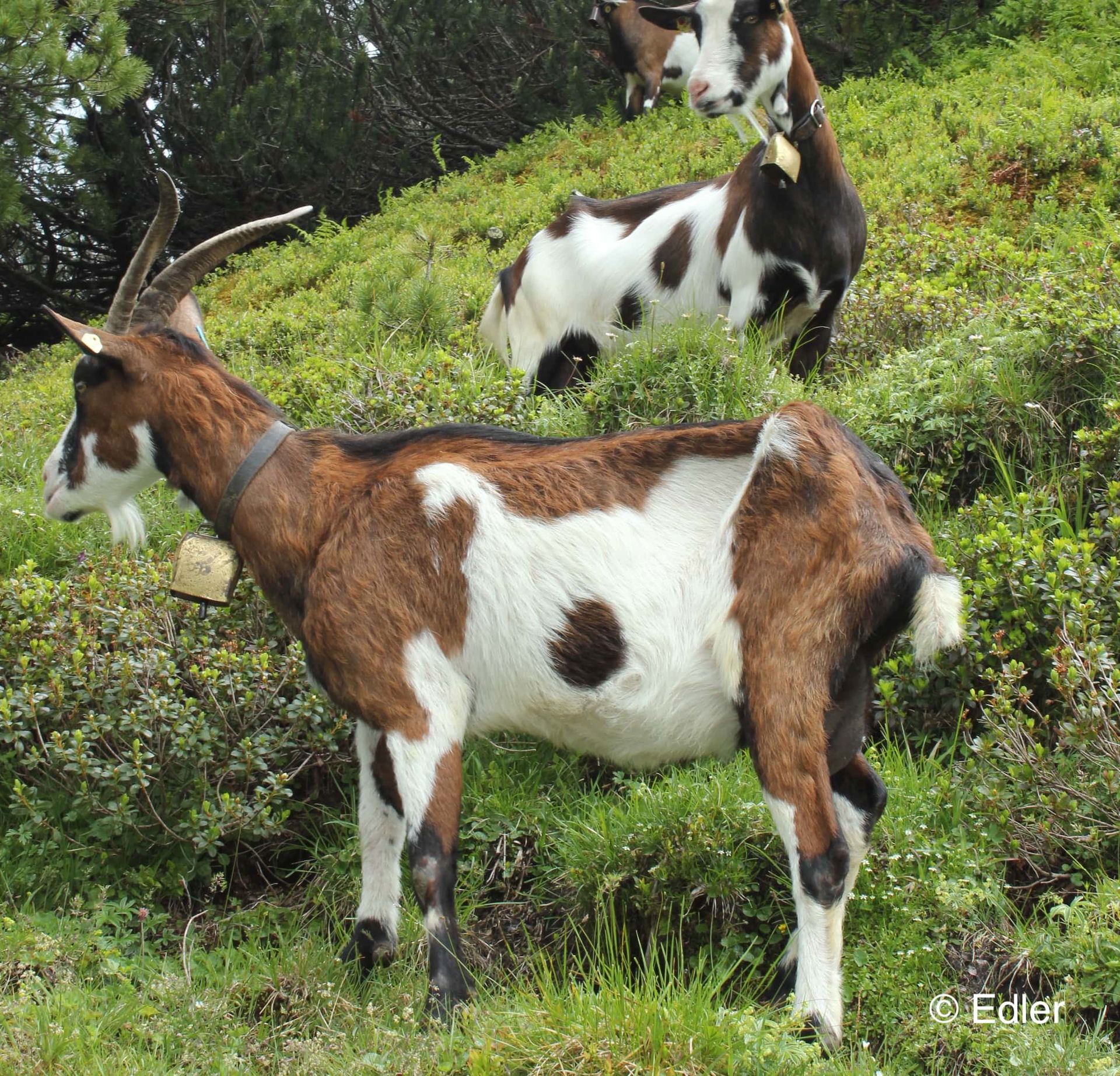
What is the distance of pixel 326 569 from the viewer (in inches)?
139

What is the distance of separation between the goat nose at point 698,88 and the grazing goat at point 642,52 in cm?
713

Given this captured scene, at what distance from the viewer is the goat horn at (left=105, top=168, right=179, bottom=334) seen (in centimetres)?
405

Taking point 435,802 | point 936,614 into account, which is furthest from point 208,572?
point 936,614

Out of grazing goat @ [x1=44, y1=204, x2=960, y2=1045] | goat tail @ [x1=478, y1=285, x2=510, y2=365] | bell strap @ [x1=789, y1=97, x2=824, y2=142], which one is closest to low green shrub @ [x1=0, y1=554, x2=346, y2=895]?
grazing goat @ [x1=44, y1=204, x2=960, y2=1045]

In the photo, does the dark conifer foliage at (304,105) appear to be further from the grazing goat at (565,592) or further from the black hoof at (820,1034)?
the black hoof at (820,1034)

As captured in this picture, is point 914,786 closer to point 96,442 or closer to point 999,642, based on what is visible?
point 999,642

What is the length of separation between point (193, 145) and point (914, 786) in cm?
1291

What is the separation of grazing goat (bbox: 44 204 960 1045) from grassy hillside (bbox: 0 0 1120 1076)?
13.2 inches

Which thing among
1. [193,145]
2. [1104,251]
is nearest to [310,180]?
[193,145]

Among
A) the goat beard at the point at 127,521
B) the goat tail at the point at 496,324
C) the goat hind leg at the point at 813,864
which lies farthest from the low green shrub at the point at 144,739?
the goat tail at the point at 496,324

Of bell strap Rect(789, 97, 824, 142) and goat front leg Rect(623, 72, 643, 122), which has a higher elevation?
goat front leg Rect(623, 72, 643, 122)

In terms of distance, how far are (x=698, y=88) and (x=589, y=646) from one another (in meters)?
3.69

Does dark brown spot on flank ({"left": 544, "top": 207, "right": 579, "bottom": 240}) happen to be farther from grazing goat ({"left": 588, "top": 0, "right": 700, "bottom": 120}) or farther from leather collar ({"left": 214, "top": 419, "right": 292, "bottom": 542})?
grazing goat ({"left": 588, "top": 0, "right": 700, "bottom": 120})

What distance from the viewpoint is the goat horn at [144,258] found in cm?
405
